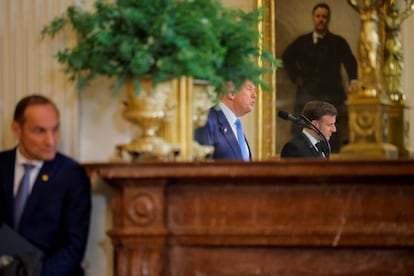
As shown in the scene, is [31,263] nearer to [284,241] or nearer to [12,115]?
[12,115]

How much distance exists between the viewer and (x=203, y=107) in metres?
3.73

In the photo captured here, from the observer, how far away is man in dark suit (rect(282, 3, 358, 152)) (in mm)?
4734

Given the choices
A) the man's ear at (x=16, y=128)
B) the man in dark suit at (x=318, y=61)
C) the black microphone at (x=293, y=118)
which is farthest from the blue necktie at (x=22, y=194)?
the man in dark suit at (x=318, y=61)

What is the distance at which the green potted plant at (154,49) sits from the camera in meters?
3.45

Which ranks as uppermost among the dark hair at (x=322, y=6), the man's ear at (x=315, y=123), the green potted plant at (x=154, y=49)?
the dark hair at (x=322, y=6)

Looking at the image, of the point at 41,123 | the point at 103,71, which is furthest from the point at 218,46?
the point at 41,123

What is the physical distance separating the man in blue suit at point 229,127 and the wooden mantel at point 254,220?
435 millimetres

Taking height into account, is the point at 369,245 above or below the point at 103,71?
below

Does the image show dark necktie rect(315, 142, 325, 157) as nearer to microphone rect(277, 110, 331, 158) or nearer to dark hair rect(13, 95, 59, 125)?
microphone rect(277, 110, 331, 158)

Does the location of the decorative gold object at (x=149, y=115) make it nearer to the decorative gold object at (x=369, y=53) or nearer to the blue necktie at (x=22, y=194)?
the blue necktie at (x=22, y=194)

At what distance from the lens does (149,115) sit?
11.5 ft

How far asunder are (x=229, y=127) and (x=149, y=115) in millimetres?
920

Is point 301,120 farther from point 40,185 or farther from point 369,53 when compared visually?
point 40,185

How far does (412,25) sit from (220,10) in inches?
53.4
